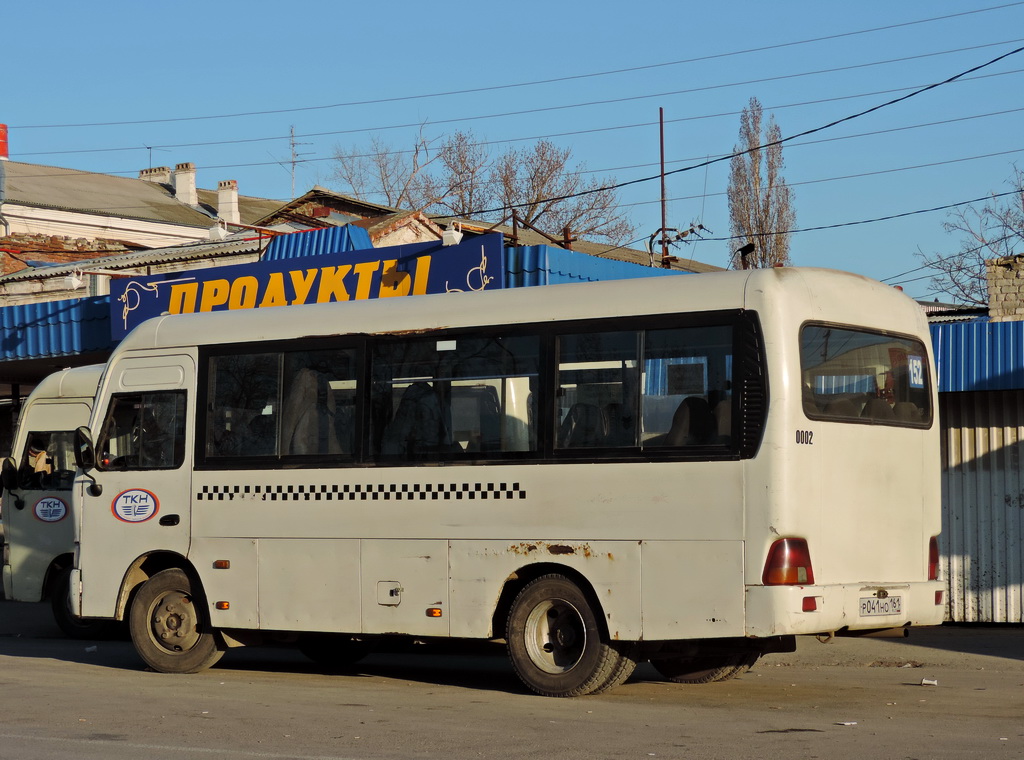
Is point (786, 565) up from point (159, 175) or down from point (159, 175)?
down

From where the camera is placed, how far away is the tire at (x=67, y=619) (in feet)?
51.5

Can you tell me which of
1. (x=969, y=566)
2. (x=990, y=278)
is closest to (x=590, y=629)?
(x=969, y=566)

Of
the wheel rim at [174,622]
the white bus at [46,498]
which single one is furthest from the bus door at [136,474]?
the white bus at [46,498]

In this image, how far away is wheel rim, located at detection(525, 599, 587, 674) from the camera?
32.8 feet

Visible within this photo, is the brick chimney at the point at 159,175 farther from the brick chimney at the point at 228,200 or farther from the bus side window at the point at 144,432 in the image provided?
the bus side window at the point at 144,432

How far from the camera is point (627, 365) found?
385 inches

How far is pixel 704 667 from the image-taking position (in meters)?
11.1

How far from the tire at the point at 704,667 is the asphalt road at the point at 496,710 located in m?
0.15

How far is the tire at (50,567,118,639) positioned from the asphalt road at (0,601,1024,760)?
1936 millimetres

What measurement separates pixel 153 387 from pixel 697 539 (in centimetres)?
535

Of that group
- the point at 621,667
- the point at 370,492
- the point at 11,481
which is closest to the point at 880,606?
the point at 621,667

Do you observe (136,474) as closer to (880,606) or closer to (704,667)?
(704,667)

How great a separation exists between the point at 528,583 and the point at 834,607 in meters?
2.27

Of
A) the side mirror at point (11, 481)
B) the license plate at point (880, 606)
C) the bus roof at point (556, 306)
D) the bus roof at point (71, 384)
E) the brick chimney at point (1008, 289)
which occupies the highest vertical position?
the brick chimney at point (1008, 289)
